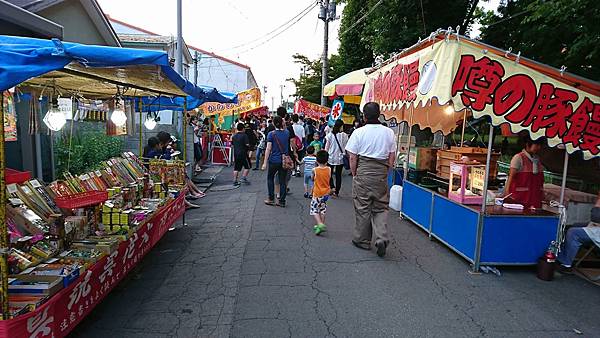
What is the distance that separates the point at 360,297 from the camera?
4445mm

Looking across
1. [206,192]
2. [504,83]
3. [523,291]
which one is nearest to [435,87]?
[504,83]

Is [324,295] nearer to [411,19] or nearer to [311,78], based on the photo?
[411,19]

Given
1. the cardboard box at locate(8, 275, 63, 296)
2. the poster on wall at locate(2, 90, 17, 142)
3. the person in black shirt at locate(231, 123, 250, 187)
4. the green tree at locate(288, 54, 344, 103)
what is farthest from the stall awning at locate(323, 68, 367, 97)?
the green tree at locate(288, 54, 344, 103)

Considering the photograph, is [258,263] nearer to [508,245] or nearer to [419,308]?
[419,308]

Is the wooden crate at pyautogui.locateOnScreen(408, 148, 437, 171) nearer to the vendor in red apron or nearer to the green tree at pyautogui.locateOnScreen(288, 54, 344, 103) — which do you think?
the vendor in red apron

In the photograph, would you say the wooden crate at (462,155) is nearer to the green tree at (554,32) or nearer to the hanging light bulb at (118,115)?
the green tree at (554,32)

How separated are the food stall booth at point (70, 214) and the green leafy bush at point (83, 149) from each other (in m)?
2.92

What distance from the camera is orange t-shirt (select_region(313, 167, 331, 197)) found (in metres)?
6.77

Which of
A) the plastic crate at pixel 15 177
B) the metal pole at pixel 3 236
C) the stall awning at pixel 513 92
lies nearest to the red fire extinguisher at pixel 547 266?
the stall awning at pixel 513 92

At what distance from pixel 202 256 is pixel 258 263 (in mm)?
924

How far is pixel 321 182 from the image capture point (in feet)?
22.3

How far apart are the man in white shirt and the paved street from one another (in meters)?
0.49

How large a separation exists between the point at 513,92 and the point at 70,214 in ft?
17.5

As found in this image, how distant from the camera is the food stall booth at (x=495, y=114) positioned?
4.80 meters
